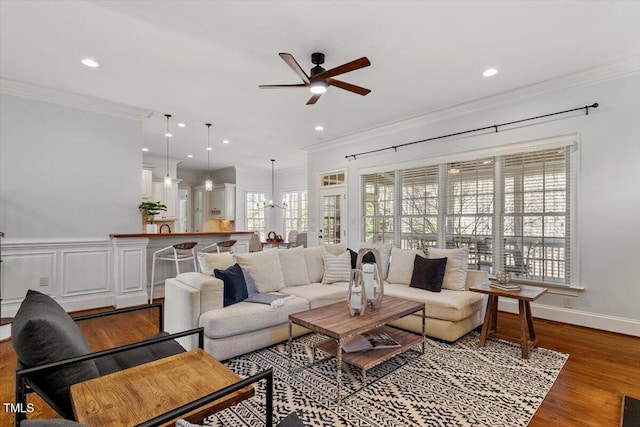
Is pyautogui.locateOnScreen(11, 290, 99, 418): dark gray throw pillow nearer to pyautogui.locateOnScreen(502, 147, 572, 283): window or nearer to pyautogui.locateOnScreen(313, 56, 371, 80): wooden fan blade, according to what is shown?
pyautogui.locateOnScreen(313, 56, 371, 80): wooden fan blade

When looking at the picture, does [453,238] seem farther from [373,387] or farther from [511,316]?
[373,387]

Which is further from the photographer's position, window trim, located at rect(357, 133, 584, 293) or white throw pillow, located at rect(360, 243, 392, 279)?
white throw pillow, located at rect(360, 243, 392, 279)

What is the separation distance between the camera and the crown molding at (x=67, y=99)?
3824 mm

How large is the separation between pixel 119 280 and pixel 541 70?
19.5 ft

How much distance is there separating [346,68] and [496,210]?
9.66 feet

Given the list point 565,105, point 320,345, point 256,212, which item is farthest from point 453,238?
point 256,212

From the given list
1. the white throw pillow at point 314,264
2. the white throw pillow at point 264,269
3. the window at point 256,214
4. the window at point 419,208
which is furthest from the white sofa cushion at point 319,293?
the window at point 256,214

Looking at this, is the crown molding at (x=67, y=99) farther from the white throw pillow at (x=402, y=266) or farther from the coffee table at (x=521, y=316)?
the coffee table at (x=521, y=316)

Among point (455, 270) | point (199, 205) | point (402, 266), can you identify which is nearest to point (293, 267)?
point (402, 266)

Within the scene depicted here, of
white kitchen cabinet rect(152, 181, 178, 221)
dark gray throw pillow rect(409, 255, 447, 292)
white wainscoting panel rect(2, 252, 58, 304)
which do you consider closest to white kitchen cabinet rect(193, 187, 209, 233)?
white kitchen cabinet rect(152, 181, 178, 221)

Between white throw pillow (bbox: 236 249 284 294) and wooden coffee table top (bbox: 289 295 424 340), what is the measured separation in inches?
37.8

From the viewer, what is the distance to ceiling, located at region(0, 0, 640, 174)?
2.50 m

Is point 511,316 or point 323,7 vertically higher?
point 323,7

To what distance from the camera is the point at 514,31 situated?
2.79 m
